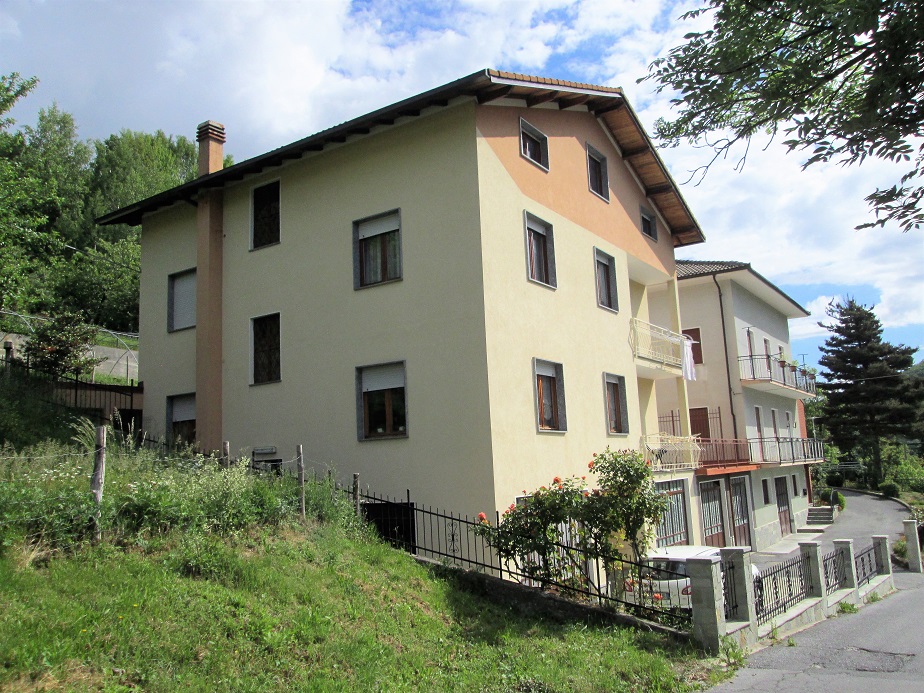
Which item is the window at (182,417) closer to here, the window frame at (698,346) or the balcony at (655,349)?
the balcony at (655,349)

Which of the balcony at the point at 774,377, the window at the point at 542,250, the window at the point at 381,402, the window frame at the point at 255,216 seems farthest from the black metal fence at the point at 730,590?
the balcony at the point at 774,377

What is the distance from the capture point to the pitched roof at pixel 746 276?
92.2ft

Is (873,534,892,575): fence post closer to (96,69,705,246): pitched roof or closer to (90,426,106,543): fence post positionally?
(96,69,705,246): pitched roof

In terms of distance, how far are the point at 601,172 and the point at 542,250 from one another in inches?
181

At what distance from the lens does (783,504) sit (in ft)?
106

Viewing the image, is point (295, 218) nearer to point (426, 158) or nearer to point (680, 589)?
point (426, 158)

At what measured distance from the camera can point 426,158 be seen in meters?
14.6

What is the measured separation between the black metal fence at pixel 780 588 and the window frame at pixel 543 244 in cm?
683

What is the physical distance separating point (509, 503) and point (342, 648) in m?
6.00

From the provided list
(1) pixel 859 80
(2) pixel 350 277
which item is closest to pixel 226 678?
(1) pixel 859 80

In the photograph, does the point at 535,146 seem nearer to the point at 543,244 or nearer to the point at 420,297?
the point at 543,244

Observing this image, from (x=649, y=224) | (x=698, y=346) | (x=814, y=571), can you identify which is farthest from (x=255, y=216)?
(x=698, y=346)

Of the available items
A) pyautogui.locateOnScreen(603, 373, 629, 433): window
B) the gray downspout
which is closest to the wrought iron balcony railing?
the gray downspout

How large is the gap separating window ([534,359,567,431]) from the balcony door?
9744 mm
